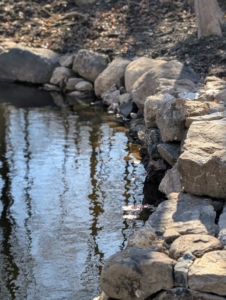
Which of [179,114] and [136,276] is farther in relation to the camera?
[179,114]

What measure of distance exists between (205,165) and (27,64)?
839 centimetres

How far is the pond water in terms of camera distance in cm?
523

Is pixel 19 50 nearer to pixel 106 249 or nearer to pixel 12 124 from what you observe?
pixel 12 124

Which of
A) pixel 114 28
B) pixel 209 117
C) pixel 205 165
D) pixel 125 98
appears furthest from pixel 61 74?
pixel 205 165

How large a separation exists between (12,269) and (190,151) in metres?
1.93

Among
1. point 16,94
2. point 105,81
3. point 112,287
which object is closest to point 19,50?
point 16,94

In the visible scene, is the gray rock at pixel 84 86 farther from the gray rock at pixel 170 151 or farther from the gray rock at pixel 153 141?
the gray rock at pixel 170 151

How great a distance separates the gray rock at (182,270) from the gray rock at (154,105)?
12.0 ft

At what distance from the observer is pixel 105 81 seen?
39.0ft

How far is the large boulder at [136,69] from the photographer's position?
428 inches

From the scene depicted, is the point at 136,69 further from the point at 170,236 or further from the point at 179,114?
the point at 170,236

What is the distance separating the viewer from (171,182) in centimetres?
680

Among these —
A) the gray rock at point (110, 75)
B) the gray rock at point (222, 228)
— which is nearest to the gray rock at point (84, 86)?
the gray rock at point (110, 75)

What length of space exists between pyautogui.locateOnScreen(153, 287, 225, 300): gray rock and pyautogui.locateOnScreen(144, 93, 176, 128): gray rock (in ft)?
12.5
